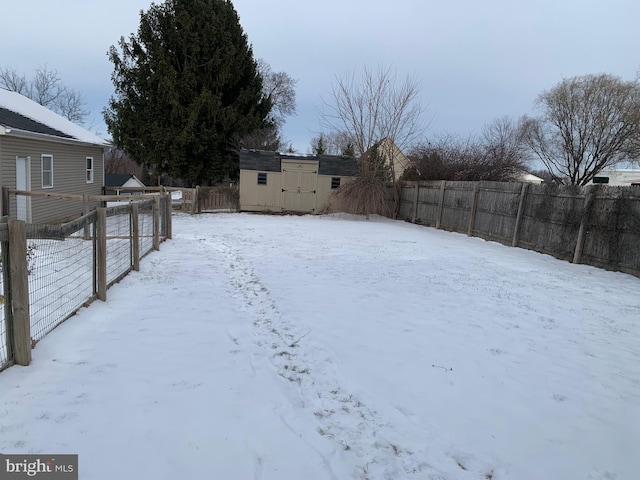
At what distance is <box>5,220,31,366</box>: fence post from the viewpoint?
3457 millimetres

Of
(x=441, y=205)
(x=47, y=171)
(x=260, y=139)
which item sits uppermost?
(x=260, y=139)

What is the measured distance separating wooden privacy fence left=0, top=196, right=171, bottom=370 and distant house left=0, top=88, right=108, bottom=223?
492 centimetres

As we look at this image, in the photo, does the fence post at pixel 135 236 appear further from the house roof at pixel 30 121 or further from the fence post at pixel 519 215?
the fence post at pixel 519 215

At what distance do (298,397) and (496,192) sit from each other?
11667mm

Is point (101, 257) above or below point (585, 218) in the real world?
below

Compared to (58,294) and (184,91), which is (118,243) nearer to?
(58,294)

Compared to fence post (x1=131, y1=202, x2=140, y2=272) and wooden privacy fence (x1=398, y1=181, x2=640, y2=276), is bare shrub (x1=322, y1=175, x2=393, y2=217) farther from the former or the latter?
fence post (x1=131, y1=202, x2=140, y2=272)

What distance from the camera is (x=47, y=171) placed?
14.3m

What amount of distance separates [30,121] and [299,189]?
37.2 feet

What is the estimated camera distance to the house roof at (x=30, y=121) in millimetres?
12094

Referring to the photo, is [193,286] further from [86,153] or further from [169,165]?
[169,165]

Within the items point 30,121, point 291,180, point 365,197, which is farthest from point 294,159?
point 30,121

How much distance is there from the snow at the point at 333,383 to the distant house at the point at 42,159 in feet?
26.1

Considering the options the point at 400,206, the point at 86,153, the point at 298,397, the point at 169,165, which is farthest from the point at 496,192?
the point at 169,165
